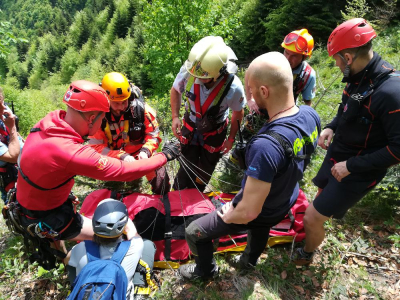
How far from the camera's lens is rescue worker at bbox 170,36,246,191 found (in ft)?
10.5

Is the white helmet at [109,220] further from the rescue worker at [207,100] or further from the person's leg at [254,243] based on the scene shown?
the person's leg at [254,243]

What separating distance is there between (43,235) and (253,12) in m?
18.3

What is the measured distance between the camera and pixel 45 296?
121 inches

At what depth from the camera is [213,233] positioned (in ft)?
8.25

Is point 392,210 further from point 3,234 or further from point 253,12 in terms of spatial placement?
point 253,12

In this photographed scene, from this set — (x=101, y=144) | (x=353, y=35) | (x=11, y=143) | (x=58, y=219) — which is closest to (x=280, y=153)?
(x=353, y=35)

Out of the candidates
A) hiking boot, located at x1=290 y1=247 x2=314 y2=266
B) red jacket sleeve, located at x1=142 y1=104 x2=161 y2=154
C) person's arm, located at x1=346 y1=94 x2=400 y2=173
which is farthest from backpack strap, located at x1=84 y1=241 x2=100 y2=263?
person's arm, located at x1=346 y1=94 x2=400 y2=173

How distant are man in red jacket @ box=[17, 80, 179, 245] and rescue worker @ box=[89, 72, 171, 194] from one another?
1.12m

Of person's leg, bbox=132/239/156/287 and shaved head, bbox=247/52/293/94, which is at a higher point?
shaved head, bbox=247/52/293/94

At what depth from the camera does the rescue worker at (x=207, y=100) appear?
321 cm

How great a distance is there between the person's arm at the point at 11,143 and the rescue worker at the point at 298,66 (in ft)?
10.7

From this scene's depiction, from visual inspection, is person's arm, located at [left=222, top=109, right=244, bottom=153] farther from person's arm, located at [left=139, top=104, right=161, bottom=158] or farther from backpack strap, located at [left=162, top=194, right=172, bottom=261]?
backpack strap, located at [left=162, top=194, right=172, bottom=261]

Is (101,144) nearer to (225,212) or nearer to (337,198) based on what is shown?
(225,212)

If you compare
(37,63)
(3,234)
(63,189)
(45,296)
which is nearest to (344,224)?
(63,189)
